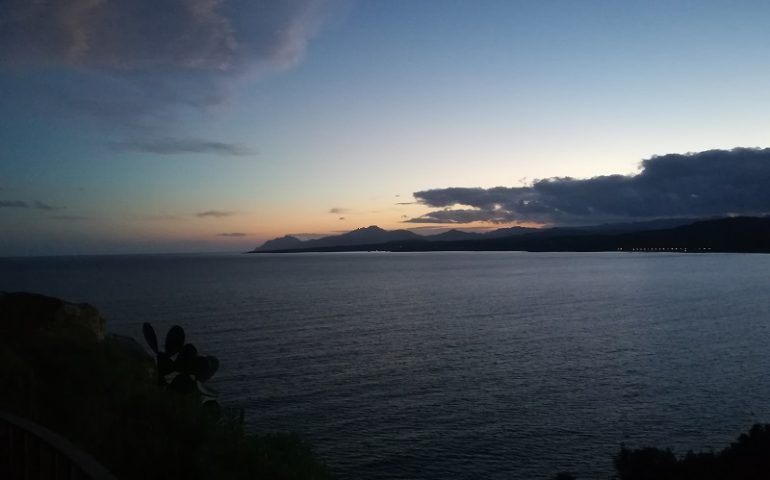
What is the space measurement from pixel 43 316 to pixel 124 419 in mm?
11042

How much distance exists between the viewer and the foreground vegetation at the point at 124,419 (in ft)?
36.6

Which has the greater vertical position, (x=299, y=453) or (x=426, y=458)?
(x=299, y=453)

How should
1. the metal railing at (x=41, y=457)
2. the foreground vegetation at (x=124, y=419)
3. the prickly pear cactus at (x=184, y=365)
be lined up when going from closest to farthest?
the metal railing at (x=41, y=457) → the foreground vegetation at (x=124, y=419) → the prickly pear cactus at (x=184, y=365)

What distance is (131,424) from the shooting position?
12344 millimetres

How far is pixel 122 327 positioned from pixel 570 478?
164 ft

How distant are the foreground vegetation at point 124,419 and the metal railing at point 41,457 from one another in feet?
11.7

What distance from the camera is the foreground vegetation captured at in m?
11.2

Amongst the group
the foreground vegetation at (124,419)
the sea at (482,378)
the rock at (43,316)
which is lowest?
the sea at (482,378)

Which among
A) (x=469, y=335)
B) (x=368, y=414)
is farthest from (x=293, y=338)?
(x=368, y=414)

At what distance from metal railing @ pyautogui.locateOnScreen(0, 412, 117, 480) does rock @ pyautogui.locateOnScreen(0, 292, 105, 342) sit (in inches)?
525

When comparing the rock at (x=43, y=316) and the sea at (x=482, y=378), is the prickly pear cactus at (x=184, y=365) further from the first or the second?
the sea at (x=482, y=378)

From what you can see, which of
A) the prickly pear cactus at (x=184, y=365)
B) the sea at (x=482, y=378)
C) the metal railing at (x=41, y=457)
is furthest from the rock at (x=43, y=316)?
the metal railing at (x=41, y=457)

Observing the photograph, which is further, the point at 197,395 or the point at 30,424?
the point at 197,395

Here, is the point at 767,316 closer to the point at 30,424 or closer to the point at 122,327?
the point at 122,327
